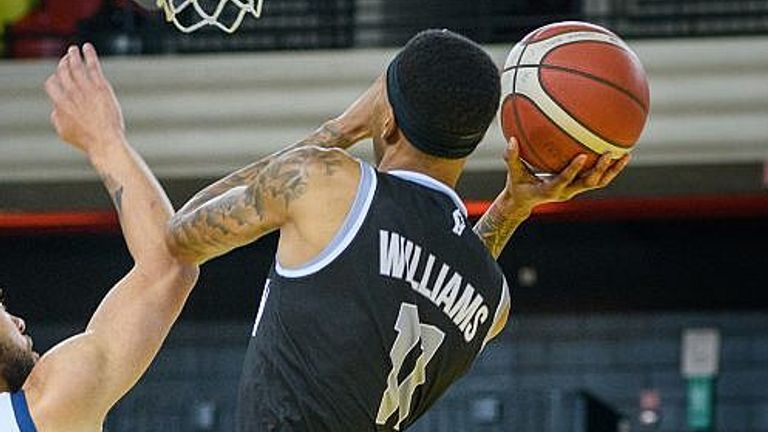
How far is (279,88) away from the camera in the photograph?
848cm

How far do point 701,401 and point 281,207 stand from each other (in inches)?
267

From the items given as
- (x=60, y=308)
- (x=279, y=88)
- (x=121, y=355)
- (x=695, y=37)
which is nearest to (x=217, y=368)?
(x=60, y=308)

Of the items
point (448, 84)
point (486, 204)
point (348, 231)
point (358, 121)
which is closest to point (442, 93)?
point (448, 84)

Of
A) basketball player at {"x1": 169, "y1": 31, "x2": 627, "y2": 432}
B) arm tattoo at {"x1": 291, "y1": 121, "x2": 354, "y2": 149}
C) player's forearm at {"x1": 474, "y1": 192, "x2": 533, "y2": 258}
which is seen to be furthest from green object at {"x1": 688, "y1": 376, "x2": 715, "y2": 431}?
basketball player at {"x1": 169, "y1": 31, "x2": 627, "y2": 432}

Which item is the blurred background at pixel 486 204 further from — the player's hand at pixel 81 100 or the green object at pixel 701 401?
the player's hand at pixel 81 100

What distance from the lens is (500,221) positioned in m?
3.85

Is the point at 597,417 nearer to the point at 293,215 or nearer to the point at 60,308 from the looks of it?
the point at 60,308

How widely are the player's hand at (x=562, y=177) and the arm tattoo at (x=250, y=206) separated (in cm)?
55

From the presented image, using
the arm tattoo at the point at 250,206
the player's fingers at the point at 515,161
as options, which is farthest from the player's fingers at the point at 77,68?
the player's fingers at the point at 515,161

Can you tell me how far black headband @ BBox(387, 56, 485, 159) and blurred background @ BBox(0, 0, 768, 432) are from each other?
5.03 metres

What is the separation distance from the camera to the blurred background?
8461mm

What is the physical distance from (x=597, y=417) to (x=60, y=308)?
297 centimetres

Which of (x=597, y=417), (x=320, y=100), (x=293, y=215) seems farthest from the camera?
(x=597, y=417)

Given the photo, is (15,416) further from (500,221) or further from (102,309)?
(500,221)
